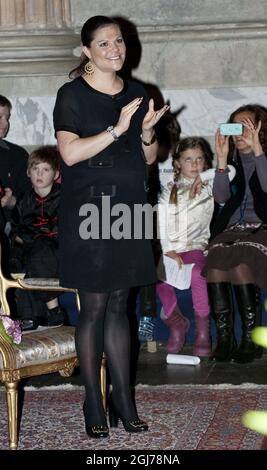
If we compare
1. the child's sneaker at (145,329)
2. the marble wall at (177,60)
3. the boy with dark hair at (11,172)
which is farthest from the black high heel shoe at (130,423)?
the marble wall at (177,60)

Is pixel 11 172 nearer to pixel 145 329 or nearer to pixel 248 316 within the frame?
pixel 145 329

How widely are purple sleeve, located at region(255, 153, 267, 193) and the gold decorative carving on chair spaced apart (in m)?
1.90

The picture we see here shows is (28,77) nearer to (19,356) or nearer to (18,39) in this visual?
(18,39)

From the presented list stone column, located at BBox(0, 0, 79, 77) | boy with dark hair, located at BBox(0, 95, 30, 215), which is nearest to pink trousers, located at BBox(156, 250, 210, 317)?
boy with dark hair, located at BBox(0, 95, 30, 215)

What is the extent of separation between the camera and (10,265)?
277 inches

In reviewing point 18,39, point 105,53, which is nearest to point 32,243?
point 18,39

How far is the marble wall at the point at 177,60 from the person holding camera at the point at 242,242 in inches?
44.8

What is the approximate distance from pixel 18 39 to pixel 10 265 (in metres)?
1.99

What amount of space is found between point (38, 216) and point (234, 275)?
1359mm

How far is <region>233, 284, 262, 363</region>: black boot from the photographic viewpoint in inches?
262

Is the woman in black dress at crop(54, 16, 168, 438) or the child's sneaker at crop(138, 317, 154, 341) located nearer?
the woman in black dress at crop(54, 16, 168, 438)

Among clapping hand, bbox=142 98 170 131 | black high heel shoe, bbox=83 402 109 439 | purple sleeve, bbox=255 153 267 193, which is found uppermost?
clapping hand, bbox=142 98 170 131

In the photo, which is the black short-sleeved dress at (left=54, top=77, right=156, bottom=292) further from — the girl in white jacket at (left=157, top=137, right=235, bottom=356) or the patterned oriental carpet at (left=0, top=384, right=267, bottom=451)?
the girl in white jacket at (left=157, top=137, right=235, bottom=356)

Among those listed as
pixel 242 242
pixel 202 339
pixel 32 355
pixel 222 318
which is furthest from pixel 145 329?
pixel 32 355
